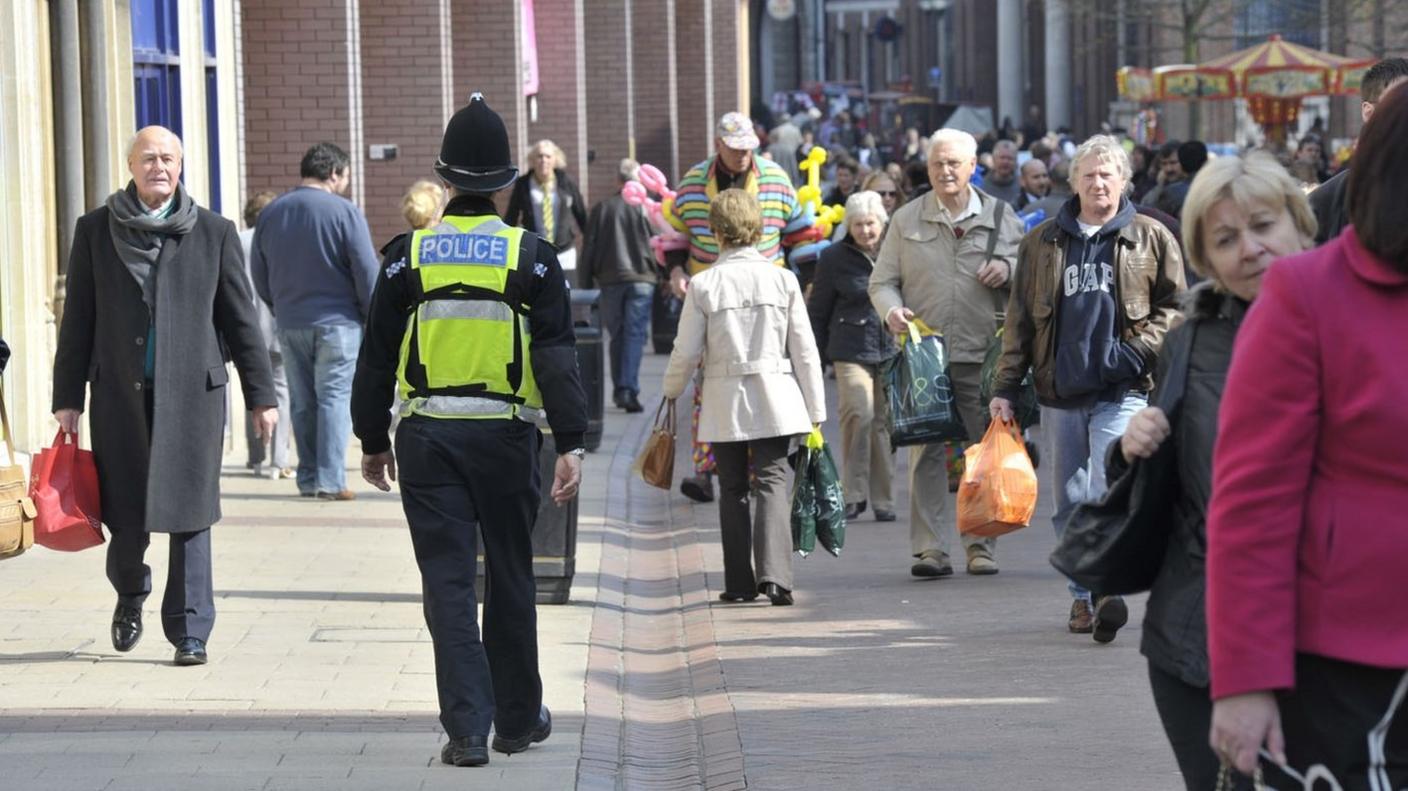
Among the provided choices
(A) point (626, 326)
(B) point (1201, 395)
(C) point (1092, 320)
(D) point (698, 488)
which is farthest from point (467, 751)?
(A) point (626, 326)

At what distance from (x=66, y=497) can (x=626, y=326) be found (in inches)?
398

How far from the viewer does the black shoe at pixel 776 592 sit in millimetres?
9469

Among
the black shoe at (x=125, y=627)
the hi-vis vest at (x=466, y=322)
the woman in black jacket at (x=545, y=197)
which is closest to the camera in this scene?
the hi-vis vest at (x=466, y=322)

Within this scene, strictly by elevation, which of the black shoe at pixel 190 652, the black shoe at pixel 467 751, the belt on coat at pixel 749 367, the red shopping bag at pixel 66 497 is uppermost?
the belt on coat at pixel 749 367

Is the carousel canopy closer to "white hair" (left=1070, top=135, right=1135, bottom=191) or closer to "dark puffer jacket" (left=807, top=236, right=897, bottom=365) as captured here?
"dark puffer jacket" (left=807, top=236, right=897, bottom=365)

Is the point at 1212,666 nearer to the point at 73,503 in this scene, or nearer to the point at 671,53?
the point at 73,503

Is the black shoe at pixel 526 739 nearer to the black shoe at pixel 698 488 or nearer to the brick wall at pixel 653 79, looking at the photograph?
the black shoe at pixel 698 488

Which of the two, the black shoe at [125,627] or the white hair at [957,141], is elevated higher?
the white hair at [957,141]

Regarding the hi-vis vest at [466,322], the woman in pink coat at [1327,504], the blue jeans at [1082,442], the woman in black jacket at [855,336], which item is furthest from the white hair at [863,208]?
the woman in pink coat at [1327,504]

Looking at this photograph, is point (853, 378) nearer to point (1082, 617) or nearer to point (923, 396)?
point (923, 396)

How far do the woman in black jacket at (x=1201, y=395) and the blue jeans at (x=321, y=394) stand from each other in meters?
8.88

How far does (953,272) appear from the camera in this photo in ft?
32.4

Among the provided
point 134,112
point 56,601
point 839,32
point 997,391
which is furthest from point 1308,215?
point 839,32

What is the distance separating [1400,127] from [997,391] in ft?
17.2
